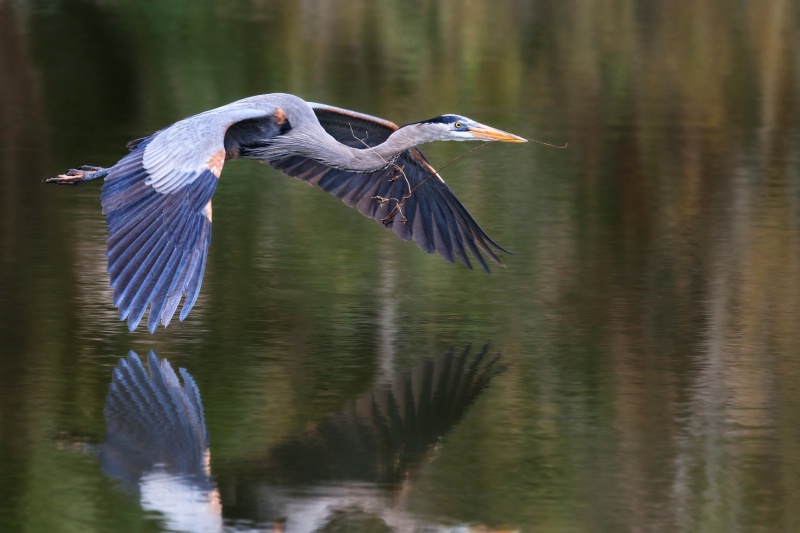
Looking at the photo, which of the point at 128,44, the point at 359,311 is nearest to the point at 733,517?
the point at 359,311

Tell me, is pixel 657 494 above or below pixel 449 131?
below

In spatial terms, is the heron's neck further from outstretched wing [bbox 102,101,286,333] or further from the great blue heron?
outstretched wing [bbox 102,101,286,333]

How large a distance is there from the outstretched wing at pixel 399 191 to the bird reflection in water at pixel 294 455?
1.64 meters

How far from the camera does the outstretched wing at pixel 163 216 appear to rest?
6566mm

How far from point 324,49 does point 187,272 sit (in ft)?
42.3

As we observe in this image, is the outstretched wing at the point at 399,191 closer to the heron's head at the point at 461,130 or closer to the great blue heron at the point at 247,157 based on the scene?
the great blue heron at the point at 247,157

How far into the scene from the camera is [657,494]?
5.77m

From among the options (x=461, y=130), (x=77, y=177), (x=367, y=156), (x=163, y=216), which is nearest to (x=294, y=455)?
(x=163, y=216)

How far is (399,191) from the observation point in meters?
9.06

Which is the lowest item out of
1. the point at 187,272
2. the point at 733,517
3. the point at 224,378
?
the point at 733,517

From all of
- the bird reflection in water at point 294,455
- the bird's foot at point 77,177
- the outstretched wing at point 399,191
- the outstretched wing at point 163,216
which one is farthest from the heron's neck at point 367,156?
the bird reflection in water at point 294,455

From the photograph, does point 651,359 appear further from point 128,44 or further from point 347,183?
point 128,44

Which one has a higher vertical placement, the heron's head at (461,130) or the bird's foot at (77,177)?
the heron's head at (461,130)

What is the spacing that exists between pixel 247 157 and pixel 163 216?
6.29 ft
